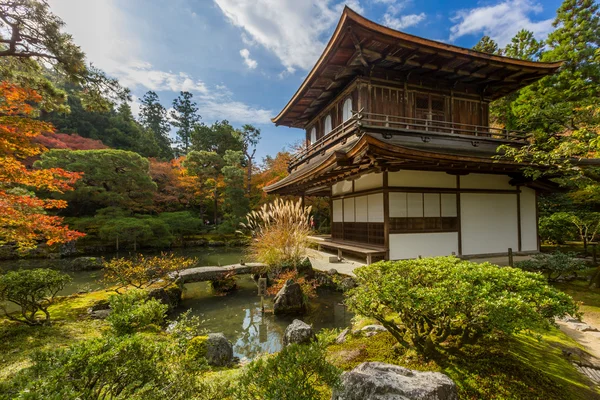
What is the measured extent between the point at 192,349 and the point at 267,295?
374 centimetres

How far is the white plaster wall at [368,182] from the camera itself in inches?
264

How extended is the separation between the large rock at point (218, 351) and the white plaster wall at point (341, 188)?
240 inches

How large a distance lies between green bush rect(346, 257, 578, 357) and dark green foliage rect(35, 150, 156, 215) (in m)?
16.8

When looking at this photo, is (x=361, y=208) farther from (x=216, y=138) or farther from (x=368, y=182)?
(x=216, y=138)

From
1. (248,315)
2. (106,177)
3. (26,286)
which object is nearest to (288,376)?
(26,286)

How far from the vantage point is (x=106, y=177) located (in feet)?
47.5

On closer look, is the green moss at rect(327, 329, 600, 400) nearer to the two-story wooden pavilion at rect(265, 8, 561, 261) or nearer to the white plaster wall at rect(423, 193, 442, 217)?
the two-story wooden pavilion at rect(265, 8, 561, 261)

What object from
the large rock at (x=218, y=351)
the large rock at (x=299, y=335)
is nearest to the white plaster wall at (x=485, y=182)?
the large rock at (x=299, y=335)

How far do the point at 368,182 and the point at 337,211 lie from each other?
271cm

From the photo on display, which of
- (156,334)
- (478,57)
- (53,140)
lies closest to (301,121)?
(478,57)

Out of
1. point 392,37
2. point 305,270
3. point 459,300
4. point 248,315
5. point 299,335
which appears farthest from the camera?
point 305,270

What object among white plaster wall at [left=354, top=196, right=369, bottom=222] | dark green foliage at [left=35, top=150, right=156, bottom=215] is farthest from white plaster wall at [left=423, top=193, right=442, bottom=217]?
dark green foliage at [left=35, top=150, right=156, bottom=215]

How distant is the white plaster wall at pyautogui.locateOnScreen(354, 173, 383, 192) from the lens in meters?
6.71

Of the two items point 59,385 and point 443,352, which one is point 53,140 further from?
point 443,352
